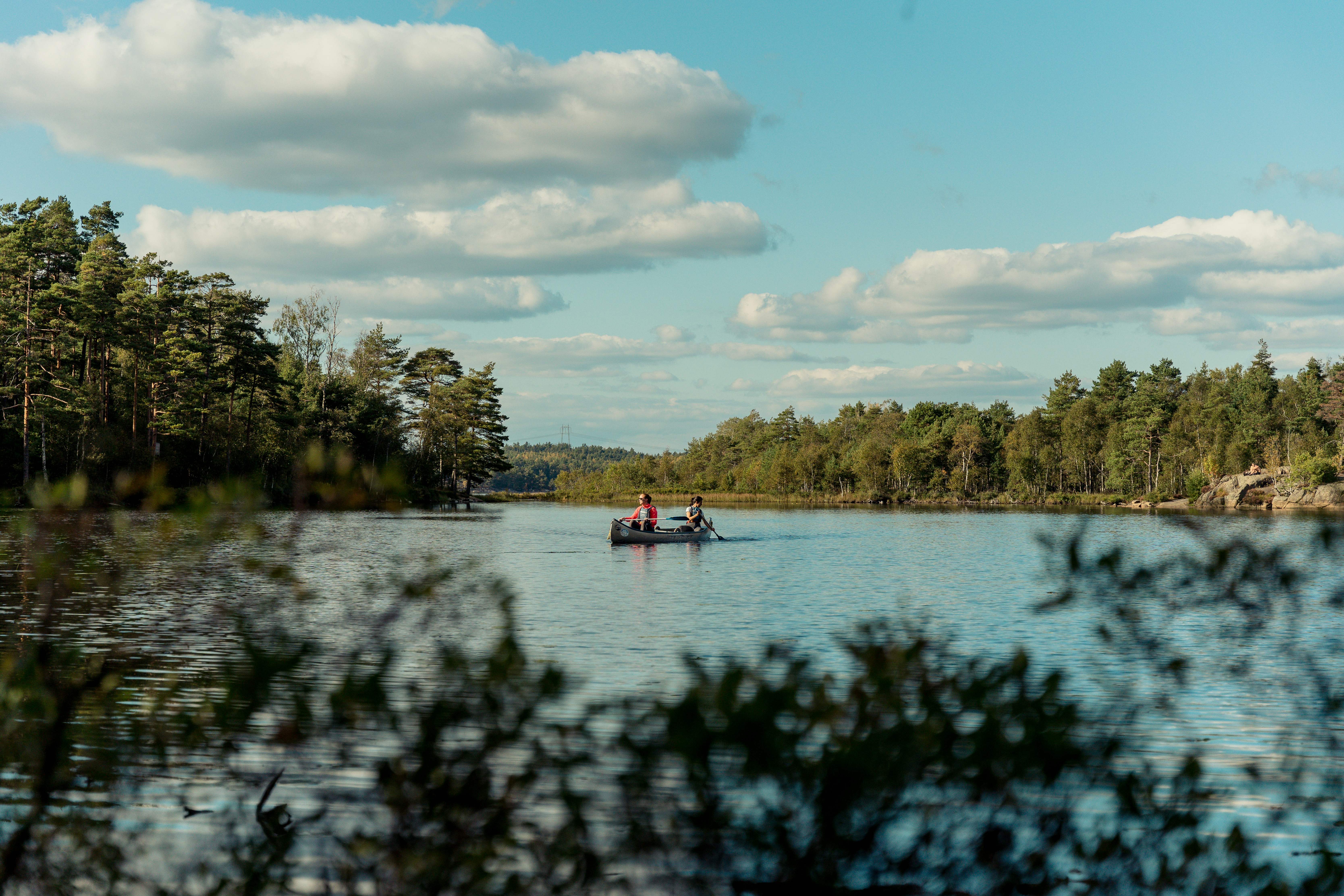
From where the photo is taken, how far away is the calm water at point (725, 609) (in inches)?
260

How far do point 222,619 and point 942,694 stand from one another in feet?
43.8

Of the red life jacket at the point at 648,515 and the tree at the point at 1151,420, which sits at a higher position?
the tree at the point at 1151,420

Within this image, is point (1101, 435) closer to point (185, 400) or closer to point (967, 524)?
point (967, 524)

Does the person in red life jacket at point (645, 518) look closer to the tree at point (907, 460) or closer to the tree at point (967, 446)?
the tree at point (907, 460)

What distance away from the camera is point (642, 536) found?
33938 millimetres

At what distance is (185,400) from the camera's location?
2030 inches

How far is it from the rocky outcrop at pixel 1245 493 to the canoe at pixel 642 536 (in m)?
62.9

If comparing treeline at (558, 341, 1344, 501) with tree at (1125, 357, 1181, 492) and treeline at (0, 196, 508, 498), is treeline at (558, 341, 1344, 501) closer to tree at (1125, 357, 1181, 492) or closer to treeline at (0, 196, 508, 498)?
tree at (1125, 357, 1181, 492)

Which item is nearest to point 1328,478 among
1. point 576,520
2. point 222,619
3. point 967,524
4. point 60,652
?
point 967,524

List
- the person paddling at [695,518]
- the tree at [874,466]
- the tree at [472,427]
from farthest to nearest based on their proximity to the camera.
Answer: the tree at [874,466] → the tree at [472,427] → the person paddling at [695,518]

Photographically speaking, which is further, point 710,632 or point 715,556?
point 715,556

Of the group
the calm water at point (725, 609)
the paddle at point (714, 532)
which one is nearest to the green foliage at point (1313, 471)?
the calm water at point (725, 609)

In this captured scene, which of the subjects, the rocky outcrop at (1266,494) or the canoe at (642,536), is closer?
the canoe at (642,536)

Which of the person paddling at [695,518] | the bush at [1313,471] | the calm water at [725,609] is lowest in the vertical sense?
the calm water at [725,609]
